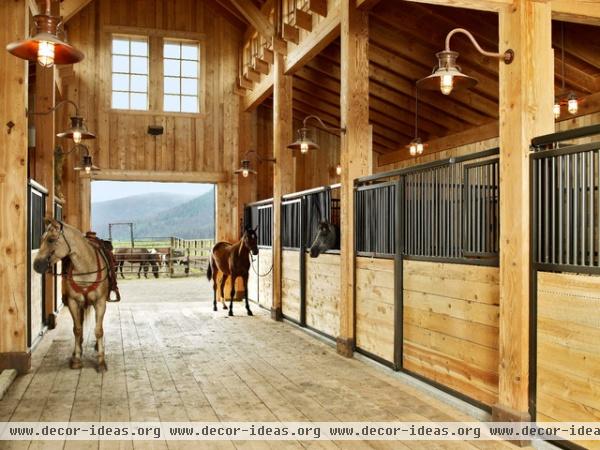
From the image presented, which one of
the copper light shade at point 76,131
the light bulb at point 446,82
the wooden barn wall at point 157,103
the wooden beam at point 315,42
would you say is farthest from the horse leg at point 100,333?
the wooden barn wall at point 157,103

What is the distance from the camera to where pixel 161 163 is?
1043cm

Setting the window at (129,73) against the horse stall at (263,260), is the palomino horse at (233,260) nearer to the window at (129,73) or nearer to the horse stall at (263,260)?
the horse stall at (263,260)

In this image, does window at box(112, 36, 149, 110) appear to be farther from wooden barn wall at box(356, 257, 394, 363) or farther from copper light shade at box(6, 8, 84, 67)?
copper light shade at box(6, 8, 84, 67)

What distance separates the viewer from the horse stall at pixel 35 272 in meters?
5.35

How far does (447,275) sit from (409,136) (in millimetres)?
7521

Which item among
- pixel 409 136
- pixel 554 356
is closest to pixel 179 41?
pixel 409 136

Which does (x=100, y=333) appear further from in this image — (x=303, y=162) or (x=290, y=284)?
(x=303, y=162)

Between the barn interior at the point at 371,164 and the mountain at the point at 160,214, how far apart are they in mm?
30453

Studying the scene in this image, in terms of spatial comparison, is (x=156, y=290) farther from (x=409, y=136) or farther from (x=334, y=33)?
(x=334, y=33)

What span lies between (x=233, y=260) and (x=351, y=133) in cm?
370

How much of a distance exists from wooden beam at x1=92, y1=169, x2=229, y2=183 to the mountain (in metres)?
30.4

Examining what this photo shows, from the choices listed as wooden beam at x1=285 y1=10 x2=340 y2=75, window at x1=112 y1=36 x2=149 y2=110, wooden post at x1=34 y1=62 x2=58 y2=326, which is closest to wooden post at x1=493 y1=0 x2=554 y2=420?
wooden beam at x1=285 y1=10 x2=340 y2=75

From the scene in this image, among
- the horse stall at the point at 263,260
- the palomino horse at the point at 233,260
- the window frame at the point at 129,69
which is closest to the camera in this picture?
the palomino horse at the point at 233,260

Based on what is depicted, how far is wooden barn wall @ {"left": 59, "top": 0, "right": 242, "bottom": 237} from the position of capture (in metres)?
10.1
